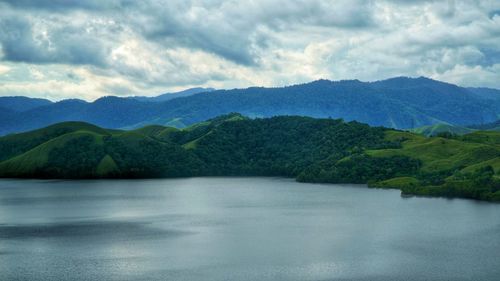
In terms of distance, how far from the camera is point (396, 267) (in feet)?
330

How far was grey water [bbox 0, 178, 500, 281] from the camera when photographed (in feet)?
323

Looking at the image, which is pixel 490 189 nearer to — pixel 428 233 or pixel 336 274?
pixel 428 233

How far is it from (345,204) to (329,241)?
6955cm

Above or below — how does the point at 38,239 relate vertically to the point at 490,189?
below

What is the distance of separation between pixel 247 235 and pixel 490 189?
10150 centimetres

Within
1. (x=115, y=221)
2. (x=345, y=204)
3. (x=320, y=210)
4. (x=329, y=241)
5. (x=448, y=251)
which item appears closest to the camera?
(x=448, y=251)

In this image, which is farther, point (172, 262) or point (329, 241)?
point (329, 241)

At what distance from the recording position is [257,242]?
4943 inches

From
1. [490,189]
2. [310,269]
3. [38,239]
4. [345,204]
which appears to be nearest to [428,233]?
[310,269]

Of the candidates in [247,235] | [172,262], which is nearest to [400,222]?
[247,235]

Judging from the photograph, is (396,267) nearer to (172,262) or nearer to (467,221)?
(172,262)

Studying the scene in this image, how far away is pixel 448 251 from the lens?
4464 inches

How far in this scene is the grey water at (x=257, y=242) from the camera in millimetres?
98312

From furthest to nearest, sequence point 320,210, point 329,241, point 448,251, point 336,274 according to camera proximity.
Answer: point 320,210 < point 329,241 < point 448,251 < point 336,274
